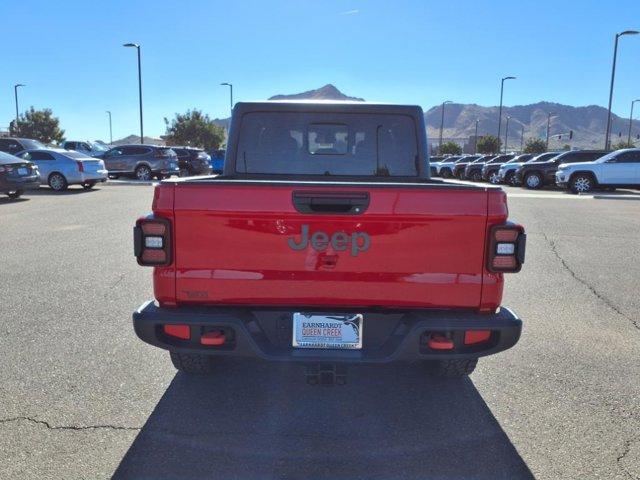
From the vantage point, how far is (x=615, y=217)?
13.7m

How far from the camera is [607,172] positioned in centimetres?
2077

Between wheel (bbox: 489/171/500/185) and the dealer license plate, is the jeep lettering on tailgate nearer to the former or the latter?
the dealer license plate

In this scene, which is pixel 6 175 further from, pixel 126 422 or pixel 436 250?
pixel 436 250

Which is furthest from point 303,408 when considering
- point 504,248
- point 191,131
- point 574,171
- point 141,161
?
point 191,131

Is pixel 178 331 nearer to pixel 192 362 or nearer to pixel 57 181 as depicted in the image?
pixel 192 362

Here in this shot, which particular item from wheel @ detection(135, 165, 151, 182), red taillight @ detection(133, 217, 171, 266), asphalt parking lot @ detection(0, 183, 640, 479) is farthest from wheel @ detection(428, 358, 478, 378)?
wheel @ detection(135, 165, 151, 182)

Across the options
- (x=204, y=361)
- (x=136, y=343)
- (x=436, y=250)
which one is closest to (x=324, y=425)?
(x=204, y=361)

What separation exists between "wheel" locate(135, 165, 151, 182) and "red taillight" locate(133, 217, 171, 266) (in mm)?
23407

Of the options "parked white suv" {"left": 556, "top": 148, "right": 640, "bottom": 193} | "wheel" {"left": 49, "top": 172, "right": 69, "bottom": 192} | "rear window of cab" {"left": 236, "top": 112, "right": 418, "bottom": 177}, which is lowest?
"wheel" {"left": 49, "top": 172, "right": 69, "bottom": 192}

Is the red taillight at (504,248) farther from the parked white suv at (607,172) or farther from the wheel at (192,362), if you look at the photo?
the parked white suv at (607,172)

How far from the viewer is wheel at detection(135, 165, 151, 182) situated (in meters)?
25.1

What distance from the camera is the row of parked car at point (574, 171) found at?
2070 cm

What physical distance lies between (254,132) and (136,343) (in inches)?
77.2

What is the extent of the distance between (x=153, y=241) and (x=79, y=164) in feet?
57.7
